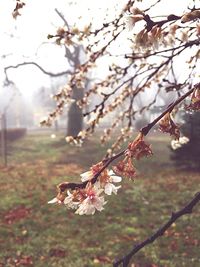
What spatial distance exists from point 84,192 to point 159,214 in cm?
832

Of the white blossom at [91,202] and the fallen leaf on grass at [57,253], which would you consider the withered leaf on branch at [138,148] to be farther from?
the fallen leaf on grass at [57,253]

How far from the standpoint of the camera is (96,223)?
8961mm

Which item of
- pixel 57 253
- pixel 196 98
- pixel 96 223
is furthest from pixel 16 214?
pixel 196 98

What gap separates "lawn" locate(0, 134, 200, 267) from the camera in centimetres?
709

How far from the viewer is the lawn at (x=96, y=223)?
7.09 m

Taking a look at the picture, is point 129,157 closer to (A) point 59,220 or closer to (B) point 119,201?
(A) point 59,220

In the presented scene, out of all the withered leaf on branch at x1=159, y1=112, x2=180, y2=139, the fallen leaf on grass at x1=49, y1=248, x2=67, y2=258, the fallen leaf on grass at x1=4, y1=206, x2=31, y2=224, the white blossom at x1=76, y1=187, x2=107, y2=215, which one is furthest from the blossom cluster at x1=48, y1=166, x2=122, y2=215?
the fallen leaf on grass at x1=4, y1=206, x2=31, y2=224

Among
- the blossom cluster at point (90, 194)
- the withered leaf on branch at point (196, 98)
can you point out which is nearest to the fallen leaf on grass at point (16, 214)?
the blossom cluster at point (90, 194)

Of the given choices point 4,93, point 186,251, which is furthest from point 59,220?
point 4,93

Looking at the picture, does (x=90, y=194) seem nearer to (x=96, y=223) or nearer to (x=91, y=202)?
(x=91, y=202)

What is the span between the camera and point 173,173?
14.3 m


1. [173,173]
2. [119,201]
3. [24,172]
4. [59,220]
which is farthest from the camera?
[24,172]

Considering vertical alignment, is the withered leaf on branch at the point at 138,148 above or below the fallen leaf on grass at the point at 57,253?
above

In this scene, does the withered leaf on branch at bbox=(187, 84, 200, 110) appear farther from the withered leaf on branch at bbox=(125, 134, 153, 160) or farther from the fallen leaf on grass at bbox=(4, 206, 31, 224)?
the fallen leaf on grass at bbox=(4, 206, 31, 224)
